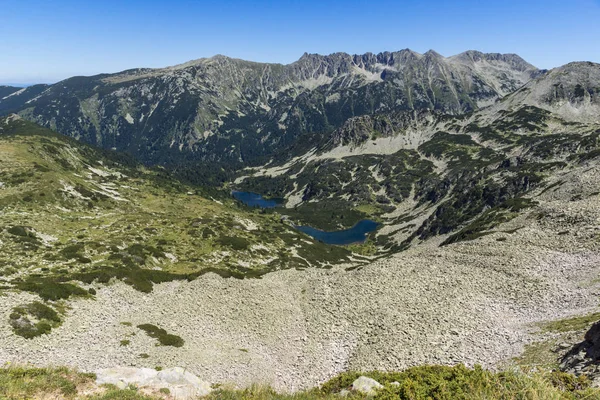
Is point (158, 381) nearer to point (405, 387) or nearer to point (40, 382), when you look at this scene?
point (40, 382)

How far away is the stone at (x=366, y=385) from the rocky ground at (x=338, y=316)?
1343 cm

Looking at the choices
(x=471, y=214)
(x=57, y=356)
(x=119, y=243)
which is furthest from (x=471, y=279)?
(x=471, y=214)

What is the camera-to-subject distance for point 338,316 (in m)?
44.4

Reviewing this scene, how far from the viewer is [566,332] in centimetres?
3089

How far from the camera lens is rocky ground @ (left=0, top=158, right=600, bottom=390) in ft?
110

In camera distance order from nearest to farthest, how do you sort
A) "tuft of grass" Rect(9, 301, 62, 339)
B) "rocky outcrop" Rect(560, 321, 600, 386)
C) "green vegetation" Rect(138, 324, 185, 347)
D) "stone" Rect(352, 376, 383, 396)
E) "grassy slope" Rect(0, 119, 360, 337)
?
"stone" Rect(352, 376, 383, 396) → "rocky outcrop" Rect(560, 321, 600, 386) → "tuft of grass" Rect(9, 301, 62, 339) → "green vegetation" Rect(138, 324, 185, 347) → "grassy slope" Rect(0, 119, 360, 337)

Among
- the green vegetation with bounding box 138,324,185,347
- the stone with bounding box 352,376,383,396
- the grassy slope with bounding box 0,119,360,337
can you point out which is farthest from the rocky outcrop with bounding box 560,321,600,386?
the grassy slope with bounding box 0,119,360,337

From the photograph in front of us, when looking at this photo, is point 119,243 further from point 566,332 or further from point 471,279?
point 566,332

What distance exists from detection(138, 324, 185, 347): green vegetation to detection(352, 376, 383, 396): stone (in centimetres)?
2399

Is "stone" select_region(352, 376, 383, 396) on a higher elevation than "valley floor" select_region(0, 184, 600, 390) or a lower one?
higher

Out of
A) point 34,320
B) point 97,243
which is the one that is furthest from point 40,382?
point 97,243

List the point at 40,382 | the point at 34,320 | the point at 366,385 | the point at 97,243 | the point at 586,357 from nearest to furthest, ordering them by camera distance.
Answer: the point at 40,382, the point at 366,385, the point at 586,357, the point at 34,320, the point at 97,243

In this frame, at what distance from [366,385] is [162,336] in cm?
2724

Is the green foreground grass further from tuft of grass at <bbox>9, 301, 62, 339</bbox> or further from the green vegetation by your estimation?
the green vegetation
